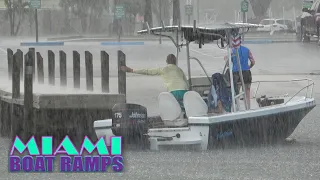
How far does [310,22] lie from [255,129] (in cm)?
2791

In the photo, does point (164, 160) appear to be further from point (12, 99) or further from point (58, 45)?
point (58, 45)

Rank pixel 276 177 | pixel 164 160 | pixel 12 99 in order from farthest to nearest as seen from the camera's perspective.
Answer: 1. pixel 12 99
2. pixel 164 160
3. pixel 276 177

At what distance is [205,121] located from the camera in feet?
38.1

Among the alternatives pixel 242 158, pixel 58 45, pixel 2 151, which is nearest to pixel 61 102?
pixel 2 151

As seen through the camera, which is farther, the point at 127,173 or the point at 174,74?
the point at 174,74

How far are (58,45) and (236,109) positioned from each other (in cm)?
3008

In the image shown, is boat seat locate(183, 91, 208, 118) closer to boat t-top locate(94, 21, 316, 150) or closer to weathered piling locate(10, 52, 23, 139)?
boat t-top locate(94, 21, 316, 150)

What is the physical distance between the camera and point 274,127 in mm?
12281

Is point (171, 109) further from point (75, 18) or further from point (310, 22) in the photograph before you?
point (75, 18)

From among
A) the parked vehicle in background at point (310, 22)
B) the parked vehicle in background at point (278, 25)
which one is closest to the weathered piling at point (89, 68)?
the parked vehicle in background at point (310, 22)

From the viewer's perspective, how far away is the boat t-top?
11.8m

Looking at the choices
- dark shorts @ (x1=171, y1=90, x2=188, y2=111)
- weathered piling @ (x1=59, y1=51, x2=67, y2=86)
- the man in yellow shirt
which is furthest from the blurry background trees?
dark shorts @ (x1=171, y1=90, x2=188, y2=111)

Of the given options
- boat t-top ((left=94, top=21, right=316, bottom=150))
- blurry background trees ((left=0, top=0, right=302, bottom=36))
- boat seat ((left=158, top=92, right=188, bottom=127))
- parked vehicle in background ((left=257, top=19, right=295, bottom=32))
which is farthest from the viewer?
blurry background trees ((left=0, top=0, right=302, bottom=36))

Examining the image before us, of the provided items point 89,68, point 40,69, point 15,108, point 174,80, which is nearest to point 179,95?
point 174,80
